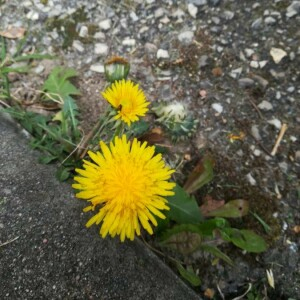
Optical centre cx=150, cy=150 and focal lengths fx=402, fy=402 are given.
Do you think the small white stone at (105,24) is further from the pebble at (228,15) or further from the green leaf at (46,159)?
the green leaf at (46,159)

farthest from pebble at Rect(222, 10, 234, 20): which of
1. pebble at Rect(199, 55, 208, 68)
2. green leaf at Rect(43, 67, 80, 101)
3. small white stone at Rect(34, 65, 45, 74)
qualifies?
small white stone at Rect(34, 65, 45, 74)

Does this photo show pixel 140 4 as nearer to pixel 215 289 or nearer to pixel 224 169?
pixel 224 169

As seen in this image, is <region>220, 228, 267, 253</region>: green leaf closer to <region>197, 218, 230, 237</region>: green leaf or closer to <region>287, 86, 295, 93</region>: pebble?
<region>197, 218, 230, 237</region>: green leaf

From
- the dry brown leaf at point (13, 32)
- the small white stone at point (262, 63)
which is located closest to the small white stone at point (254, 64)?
the small white stone at point (262, 63)

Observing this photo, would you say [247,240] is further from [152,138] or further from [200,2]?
[200,2]

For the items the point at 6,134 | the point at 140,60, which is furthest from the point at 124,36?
the point at 6,134

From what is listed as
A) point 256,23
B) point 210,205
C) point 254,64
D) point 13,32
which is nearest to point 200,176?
point 210,205
